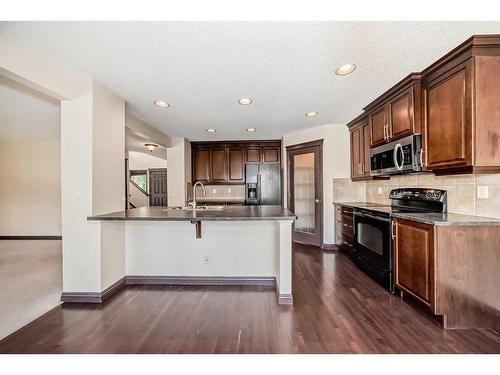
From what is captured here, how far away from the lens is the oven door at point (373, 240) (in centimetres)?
266

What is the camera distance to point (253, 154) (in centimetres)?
573

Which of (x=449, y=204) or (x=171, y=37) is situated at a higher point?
(x=171, y=37)

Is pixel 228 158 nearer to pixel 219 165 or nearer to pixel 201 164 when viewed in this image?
pixel 219 165

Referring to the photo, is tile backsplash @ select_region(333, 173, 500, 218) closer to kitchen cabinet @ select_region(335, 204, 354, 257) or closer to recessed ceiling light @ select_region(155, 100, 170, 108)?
kitchen cabinet @ select_region(335, 204, 354, 257)

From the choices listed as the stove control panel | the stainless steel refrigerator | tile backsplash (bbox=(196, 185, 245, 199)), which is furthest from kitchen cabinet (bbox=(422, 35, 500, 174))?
tile backsplash (bbox=(196, 185, 245, 199))

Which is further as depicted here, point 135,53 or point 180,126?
point 180,126

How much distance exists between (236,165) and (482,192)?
437 centimetres

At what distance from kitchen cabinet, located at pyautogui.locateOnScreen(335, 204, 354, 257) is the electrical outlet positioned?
5.40 ft

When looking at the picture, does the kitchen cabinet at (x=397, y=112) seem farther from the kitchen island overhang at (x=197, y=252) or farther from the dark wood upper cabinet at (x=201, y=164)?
the dark wood upper cabinet at (x=201, y=164)

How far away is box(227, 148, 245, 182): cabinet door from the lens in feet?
18.8
